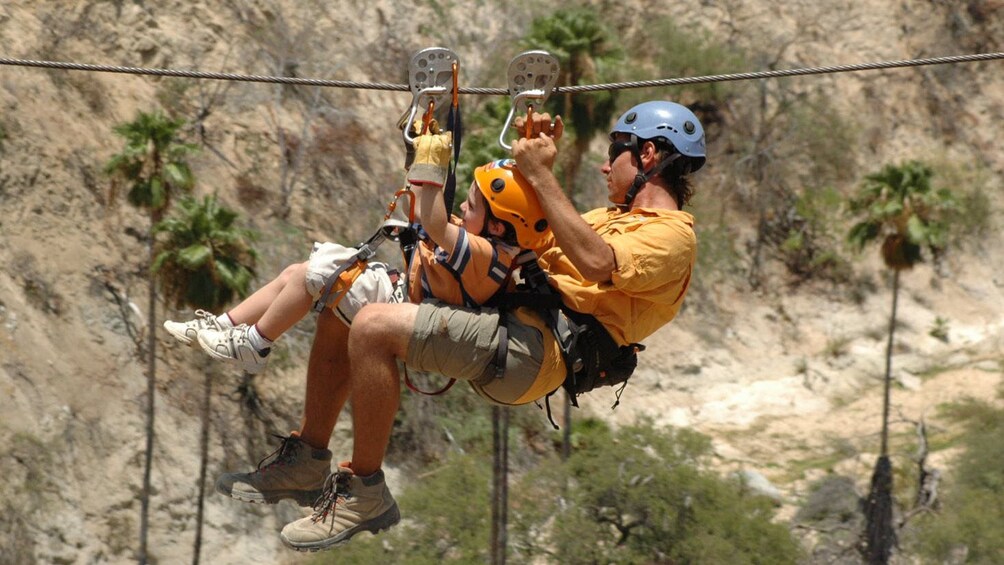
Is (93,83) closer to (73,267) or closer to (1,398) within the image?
(73,267)

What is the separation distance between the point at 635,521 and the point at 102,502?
9045mm

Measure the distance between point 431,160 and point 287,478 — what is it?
1659mm

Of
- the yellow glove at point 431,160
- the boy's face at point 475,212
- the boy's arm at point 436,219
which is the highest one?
the yellow glove at point 431,160

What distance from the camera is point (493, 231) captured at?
566 centimetres

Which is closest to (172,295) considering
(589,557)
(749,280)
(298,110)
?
(298,110)

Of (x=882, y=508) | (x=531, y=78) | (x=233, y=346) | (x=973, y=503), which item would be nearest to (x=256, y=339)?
(x=233, y=346)

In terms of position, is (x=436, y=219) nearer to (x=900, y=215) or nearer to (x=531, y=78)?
(x=531, y=78)

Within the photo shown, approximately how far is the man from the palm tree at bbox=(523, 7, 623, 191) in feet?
62.1

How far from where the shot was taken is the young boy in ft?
18.2

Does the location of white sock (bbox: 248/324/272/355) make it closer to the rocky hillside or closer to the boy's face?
the boy's face

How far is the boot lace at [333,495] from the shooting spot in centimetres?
609

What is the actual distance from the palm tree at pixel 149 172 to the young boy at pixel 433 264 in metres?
16.0

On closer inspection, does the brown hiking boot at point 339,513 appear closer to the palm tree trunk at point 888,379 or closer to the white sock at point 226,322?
the white sock at point 226,322

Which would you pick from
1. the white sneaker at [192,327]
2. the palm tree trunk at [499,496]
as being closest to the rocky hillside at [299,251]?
the palm tree trunk at [499,496]
